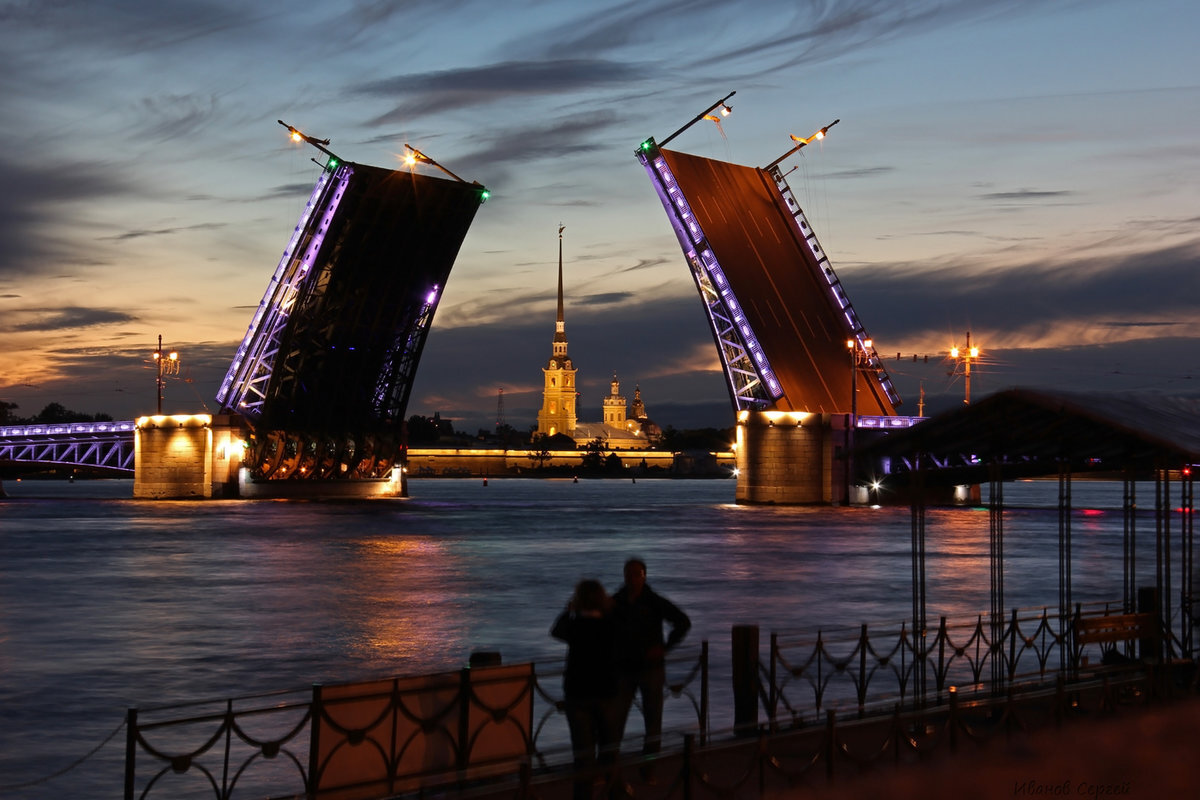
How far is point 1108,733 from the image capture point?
9422 millimetres

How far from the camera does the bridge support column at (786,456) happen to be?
6888cm

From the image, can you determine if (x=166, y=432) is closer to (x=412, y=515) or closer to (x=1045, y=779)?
(x=412, y=515)

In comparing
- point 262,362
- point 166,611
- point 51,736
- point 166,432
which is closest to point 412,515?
point 262,362

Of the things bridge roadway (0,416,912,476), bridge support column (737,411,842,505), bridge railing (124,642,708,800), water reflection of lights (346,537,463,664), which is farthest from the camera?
bridge roadway (0,416,912,476)

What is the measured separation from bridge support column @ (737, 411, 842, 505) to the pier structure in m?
0.07

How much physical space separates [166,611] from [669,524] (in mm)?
39156

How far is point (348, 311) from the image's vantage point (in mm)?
58531

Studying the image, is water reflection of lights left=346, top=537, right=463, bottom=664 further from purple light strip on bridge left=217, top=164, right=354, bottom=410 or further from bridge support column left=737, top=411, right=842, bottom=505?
bridge support column left=737, top=411, right=842, bottom=505

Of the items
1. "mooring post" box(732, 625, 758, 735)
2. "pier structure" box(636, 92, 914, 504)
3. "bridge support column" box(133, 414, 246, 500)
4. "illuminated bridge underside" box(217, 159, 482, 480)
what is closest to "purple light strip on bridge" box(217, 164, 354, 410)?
"illuminated bridge underside" box(217, 159, 482, 480)

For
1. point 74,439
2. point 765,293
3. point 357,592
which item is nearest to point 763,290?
point 765,293

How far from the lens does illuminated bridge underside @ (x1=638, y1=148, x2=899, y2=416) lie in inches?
2424

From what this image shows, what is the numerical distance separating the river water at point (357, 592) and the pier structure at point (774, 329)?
7716 mm

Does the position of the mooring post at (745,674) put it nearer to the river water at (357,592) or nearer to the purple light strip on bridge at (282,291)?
the river water at (357,592)

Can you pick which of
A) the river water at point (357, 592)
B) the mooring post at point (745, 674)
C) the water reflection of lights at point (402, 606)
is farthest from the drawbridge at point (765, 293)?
the mooring post at point (745, 674)
